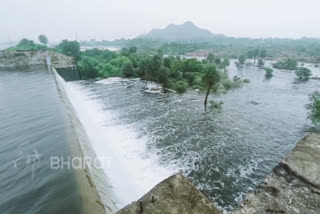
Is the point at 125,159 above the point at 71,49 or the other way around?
the other way around

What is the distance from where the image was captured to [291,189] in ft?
4.25

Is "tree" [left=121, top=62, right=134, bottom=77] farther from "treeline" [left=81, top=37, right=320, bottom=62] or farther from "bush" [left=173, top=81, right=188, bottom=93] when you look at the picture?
"treeline" [left=81, top=37, right=320, bottom=62]

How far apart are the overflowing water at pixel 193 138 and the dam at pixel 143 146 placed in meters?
0.04

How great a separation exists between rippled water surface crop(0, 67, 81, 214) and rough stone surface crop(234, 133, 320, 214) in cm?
345

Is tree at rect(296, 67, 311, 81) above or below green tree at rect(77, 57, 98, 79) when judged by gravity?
below

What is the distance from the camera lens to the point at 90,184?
403 centimetres

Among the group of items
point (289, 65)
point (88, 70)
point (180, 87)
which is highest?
point (88, 70)

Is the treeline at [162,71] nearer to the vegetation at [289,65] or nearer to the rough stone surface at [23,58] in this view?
the rough stone surface at [23,58]

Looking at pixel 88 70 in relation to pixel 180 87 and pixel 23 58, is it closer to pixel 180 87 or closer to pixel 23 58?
pixel 23 58

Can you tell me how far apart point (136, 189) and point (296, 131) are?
1084 centimetres

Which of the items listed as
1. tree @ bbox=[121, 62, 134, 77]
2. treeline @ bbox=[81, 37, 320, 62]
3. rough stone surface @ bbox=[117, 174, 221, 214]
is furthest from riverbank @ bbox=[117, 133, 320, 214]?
treeline @ bbox=[81, 37, 320, 62]

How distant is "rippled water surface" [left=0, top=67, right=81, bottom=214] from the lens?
3727mm

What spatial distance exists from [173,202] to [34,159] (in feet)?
18.8

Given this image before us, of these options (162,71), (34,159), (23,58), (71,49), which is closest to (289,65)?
(162,71)
